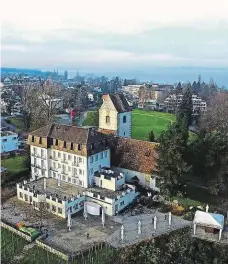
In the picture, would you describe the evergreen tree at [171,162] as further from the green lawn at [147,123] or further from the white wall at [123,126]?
the green lawn at [147,123]

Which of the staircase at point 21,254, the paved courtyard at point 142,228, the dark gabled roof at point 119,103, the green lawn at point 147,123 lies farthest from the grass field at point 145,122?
the staircase at point 21,254

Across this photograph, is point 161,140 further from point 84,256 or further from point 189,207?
point 84,256

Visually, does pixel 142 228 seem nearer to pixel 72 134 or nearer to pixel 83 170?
pixel 83 170

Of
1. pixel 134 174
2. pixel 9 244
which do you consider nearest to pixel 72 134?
pixel 134 174

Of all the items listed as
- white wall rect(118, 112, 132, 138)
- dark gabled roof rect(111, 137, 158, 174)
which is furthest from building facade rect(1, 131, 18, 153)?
dark gabled roof rect(111, 137, 158, 174)

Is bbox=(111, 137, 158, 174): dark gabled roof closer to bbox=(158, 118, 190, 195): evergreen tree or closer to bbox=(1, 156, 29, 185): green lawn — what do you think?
bbox=(158, 118, 190, 195): evergreen tree

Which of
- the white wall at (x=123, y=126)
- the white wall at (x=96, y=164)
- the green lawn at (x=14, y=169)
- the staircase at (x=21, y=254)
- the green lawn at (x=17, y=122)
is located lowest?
the staircase at (x=21, y=254)

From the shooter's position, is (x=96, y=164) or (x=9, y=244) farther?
(x=96, y=164)
